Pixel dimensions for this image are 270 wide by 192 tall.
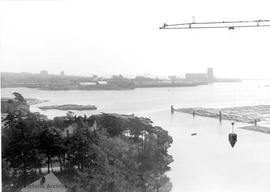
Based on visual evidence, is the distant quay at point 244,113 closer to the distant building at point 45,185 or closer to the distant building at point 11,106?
the distant building at point 45,185

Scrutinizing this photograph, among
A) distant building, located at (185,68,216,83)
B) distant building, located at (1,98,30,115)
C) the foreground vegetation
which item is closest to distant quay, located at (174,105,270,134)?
distant building, located at (185,68,216,83)

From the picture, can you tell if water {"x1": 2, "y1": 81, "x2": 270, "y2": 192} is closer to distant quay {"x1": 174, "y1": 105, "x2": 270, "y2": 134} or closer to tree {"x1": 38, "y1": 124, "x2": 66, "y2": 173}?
distant quay {"x1": 174, "y1": 105, "x2": 270, "y2": 134}

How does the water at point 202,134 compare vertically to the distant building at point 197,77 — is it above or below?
below

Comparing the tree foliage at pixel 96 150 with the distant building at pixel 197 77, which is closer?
the tree foliage at pixel 96 150

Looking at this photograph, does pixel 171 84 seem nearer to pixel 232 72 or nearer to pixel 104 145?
pixel 232 72

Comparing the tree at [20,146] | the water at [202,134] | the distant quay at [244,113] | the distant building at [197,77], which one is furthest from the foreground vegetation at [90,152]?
the distant building at [197,77]

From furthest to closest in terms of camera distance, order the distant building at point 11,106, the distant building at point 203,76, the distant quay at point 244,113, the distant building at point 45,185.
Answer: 1. the distant building at point 203,76
2. the distant quay at point 244,113
3. the distant building at point 11,106
4. the distant building at point 45,185

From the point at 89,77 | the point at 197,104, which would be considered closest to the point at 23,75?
the point at 89,77
